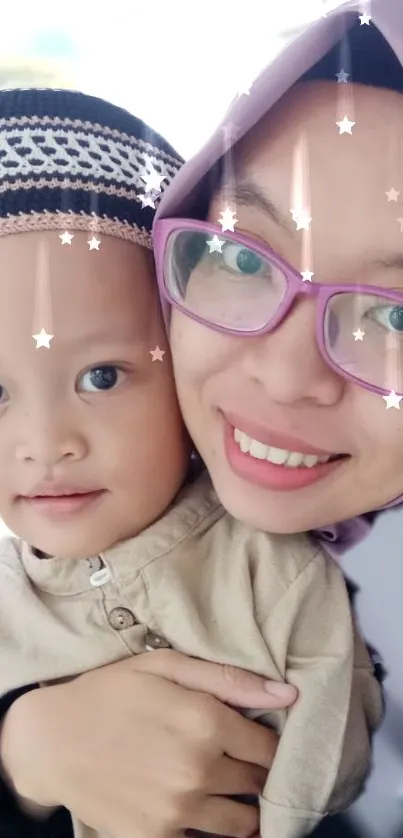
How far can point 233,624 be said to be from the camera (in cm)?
60

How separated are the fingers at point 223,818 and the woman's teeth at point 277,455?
0.23 m

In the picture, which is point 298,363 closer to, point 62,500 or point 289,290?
point 289,290

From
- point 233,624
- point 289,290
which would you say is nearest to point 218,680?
point 233,624

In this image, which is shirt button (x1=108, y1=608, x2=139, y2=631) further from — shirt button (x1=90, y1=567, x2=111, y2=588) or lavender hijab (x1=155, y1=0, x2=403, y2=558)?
lavender hijab (x1=155, y1=0, x2=403, y2=558)

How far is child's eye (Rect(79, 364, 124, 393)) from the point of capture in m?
0.59

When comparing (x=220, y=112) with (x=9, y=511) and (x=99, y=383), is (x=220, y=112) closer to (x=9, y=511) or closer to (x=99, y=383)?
(x=99, y=383)

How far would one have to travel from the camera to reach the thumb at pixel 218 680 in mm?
591

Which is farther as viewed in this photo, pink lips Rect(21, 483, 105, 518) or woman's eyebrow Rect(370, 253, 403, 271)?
pink lips Rect(21, 483, 105, 518)

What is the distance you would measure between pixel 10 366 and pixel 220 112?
0.20 m

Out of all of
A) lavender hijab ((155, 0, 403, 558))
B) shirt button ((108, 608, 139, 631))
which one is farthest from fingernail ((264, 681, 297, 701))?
lavender hijab ((155, 0, 403, 558))

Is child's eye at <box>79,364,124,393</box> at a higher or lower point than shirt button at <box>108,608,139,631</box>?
higher

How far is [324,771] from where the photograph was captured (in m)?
0.58

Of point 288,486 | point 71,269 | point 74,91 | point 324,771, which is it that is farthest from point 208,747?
point 74,91

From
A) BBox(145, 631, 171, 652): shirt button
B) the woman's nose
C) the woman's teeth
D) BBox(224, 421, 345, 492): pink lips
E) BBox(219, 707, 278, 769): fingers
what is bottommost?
BBox(219, 707, 278, 769): fingers
